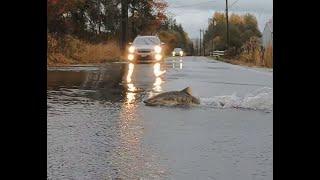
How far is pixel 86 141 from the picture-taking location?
216 inches

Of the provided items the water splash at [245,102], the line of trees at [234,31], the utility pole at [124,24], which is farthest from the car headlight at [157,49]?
the line of trees at [234,31]

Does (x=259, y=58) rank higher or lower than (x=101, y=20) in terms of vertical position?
lower

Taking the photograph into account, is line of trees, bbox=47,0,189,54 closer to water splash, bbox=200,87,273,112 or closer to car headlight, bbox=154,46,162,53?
car headlight, bbox=154,46,162,53

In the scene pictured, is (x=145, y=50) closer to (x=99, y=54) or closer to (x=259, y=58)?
(x=99, y=54)

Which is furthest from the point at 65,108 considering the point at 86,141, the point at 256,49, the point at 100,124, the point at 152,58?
the point at 256,49

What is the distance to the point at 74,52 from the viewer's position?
1160 inches

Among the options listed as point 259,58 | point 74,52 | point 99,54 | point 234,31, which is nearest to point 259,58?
point 259,58

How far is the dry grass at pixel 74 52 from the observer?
1054 inches

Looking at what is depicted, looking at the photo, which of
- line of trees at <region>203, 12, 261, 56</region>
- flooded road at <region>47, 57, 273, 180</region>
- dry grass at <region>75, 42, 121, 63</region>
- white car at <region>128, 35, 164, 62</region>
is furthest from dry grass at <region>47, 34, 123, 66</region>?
line of trees at <region>203, 12, 261, 56</region>

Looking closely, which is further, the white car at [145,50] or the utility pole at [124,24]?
the utility pole at [124,24]

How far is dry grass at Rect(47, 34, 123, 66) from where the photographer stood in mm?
26766

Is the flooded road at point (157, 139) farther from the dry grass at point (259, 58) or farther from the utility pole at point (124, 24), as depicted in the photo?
the utility pole at point (124, 24)
